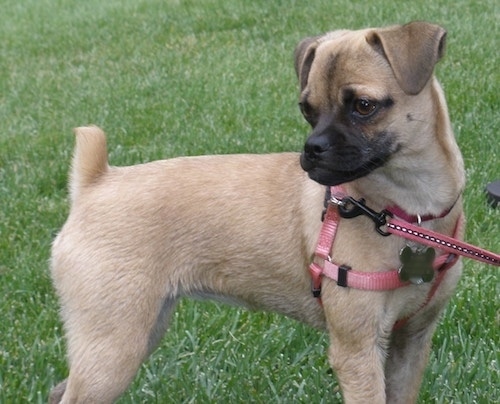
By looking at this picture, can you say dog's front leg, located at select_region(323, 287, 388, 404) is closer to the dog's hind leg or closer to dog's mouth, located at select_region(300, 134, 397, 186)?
dog's mouth, located at select_region(300, 134, 397, 186)

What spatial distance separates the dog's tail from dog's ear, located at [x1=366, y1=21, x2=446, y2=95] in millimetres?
1181

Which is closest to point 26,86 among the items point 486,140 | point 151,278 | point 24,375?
point 486,140

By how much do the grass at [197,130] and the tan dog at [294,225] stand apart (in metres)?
0.47

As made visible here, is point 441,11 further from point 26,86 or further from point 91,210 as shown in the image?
point 91,210

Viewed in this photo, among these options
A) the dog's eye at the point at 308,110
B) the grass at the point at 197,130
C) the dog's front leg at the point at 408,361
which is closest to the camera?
the dog's eye at the point at 308,110

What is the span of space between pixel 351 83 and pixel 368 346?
35.5 inches

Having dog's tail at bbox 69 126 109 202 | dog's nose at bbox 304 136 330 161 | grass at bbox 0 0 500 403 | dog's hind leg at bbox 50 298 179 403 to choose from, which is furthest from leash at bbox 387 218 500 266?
dog's tail at bbox 69 126 109 202

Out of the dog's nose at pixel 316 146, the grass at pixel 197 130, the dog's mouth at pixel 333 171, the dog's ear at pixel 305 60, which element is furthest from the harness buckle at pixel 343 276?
the grass at pixel 197 130

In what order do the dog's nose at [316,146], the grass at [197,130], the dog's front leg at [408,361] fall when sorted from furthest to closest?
the grass at [197,130] → the dog's front leg at [408,361] → the dog's nose at [316,146]

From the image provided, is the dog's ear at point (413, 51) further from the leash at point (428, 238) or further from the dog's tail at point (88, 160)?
the dog's tail at point (88, 160)

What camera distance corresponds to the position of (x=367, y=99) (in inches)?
117

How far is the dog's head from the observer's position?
2969mm

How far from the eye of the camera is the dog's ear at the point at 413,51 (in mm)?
2998

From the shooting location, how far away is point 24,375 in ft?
13.1
